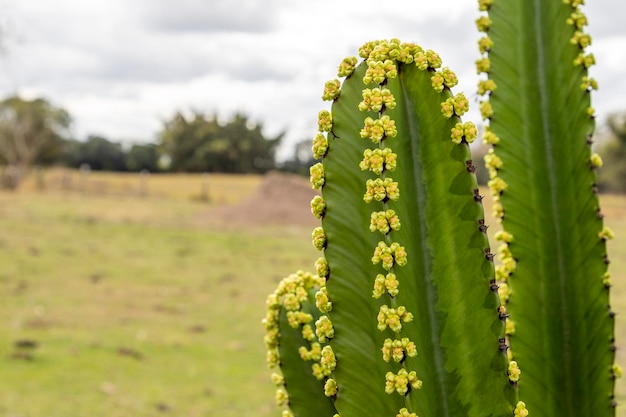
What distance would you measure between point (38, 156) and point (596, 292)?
5428 cm

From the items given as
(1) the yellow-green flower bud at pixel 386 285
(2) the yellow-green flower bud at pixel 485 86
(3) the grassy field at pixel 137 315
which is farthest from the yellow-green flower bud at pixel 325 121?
(3) the grassy field at pixel 137 315

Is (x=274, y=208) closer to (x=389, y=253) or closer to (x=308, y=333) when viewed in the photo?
(x=308, y=333)

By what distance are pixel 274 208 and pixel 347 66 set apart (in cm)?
2302

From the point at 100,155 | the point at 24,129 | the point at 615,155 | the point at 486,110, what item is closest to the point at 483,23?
the point at 486,110

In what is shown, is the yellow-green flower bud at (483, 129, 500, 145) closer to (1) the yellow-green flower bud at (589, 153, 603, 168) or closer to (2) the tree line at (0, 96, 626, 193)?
(1) the yellow-green flower bud at (589, 153, 603, 168)

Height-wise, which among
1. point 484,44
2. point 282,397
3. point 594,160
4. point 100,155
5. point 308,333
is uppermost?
point 100,155

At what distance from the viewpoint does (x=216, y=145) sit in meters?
52.4

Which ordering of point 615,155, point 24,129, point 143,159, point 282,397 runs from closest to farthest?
point 282,397 < point 615,155 < point 24,129 < point 143,159

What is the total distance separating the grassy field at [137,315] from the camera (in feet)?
22.4

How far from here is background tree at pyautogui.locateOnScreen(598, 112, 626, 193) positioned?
129 feet

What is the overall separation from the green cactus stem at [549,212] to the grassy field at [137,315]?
18.2 feet

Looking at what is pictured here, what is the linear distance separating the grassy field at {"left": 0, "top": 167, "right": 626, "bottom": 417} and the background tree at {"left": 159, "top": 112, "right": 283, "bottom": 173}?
3316 cm

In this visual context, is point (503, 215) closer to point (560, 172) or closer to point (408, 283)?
point (560, 172)

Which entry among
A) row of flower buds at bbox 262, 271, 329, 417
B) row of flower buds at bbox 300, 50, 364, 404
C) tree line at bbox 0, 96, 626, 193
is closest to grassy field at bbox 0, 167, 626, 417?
row of flower buds at bbox 262, 271, 329, 417
